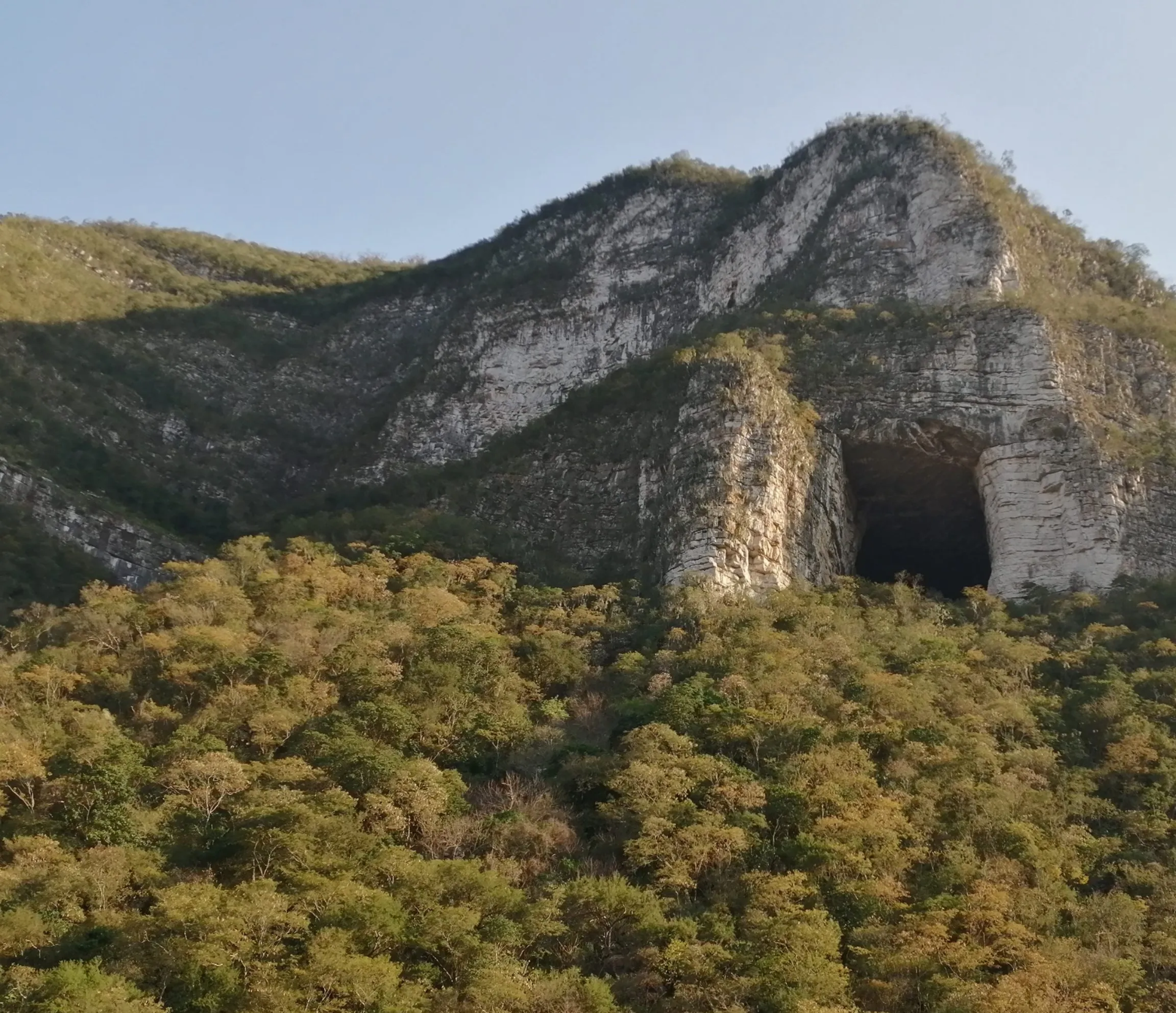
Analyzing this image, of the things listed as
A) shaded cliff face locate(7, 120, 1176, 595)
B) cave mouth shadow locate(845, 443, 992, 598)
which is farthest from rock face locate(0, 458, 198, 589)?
cave mouth shadow locate(845, 443, 992, 598)

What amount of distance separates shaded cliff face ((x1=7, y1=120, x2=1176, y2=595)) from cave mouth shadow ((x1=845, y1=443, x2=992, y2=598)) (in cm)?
7

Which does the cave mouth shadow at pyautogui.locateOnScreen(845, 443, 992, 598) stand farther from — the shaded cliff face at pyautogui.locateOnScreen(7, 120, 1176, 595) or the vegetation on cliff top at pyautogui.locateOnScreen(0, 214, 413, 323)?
the vegetation on cliff top at pyautogui.locateOnScreen(0, 214, 413, 323)

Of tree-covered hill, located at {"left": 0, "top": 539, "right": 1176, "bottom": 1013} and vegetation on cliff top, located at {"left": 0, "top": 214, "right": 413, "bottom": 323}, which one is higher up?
vegetation on cliff top, located at {"left": 0, "top": 214, "right": 413, "bottom": 323}

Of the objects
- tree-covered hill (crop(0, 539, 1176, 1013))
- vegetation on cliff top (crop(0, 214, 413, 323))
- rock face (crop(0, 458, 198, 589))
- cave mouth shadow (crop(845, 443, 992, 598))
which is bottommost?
tree-covered hill (crop(0, 539, 1176, 1013))

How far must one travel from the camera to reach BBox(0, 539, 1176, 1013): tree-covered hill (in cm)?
1427

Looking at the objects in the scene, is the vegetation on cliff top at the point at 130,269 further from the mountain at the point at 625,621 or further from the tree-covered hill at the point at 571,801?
the tree-covered hill at the point at 571,801

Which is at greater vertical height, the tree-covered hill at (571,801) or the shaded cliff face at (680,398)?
the shaded cliff face at (680,398)

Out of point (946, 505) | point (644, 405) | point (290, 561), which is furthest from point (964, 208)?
point (290, 561)

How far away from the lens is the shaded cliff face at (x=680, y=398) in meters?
26.2

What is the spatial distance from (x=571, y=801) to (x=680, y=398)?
11943mm

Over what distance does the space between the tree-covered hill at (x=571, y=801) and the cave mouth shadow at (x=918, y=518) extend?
16.9 ft

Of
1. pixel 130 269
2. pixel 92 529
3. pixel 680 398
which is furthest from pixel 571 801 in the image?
pixel 130 269

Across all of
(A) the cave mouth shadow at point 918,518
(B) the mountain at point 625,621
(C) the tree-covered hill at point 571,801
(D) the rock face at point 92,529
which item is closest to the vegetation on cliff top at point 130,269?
(B) the mountain at point 625,621

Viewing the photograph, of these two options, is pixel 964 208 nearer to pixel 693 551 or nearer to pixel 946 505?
pixel 946 505
